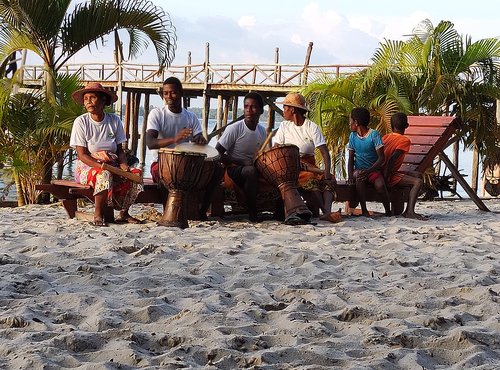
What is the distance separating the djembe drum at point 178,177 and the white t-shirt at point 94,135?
397 millimetres

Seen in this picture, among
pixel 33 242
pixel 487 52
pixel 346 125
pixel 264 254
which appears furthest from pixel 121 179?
pixel 487 52

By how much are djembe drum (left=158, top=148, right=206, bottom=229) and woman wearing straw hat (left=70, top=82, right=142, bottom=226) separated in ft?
0.84

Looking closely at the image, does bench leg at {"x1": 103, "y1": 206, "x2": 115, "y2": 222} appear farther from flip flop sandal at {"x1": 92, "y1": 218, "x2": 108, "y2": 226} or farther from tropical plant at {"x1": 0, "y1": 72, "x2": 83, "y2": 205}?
tropical plant at {"x1": 0, "y1": 72, "x2": 83, "y2": 205}

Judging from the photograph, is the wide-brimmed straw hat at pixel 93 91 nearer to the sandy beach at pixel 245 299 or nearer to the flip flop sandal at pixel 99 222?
the flip flop sandal at pixel 99 222

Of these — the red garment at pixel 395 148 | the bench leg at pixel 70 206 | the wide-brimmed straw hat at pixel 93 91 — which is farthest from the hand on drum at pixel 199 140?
the red garment at pixel 395 148

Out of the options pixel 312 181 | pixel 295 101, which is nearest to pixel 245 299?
pixel 312 181

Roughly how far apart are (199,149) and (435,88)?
6744 millimetres

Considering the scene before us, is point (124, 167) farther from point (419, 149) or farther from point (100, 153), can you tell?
point (419, 149)

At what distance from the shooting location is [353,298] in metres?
4.53

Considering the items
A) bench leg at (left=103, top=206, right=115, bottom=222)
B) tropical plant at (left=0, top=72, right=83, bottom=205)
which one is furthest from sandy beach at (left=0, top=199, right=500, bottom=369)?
tropical plant at (left=0, top=72, right=83, bottom=205)

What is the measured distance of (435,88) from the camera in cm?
1323

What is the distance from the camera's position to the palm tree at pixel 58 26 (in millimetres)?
9930

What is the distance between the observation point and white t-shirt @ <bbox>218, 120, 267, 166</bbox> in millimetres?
7750

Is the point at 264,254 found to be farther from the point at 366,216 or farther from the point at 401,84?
the point at 401,84
